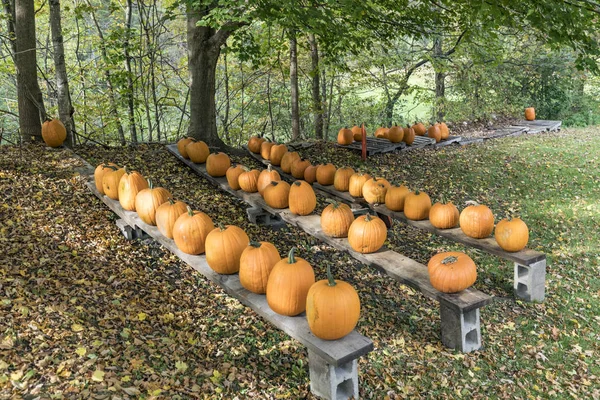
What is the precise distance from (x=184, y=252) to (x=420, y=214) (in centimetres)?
306

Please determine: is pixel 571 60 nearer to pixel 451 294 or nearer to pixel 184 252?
pixel 451 294

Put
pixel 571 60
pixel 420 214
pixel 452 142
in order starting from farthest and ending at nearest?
pixel 571 60 < pixel 452 142 < pixel 420 214

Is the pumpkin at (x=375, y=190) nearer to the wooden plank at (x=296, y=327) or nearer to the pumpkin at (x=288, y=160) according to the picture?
the pumpkin at (x=288, y=160)

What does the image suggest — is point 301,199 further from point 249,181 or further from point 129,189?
point 129,189

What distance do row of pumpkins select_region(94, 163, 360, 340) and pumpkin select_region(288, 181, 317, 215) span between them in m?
1.47

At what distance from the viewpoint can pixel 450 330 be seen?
14.0 ft

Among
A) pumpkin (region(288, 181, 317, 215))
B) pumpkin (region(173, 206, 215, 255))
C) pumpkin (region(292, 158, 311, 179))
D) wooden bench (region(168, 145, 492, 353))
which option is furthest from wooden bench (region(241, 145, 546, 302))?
pumpkin (region(173, 206, 215, 255))

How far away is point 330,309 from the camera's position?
3129 millimetres

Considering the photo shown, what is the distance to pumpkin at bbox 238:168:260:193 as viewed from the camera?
6363 millimetres

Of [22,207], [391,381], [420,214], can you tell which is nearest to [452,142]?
[420,214]

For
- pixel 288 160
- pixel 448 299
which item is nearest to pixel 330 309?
pixel 448 299

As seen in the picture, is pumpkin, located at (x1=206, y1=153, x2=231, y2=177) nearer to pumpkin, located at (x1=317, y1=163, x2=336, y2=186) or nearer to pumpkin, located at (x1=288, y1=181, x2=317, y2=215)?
pumpkin, located at (x1=317, y1=163, x2=336, y2=186)

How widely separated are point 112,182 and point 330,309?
3645mm

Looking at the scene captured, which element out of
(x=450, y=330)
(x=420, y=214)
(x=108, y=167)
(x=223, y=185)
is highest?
(x=108, y=167)
